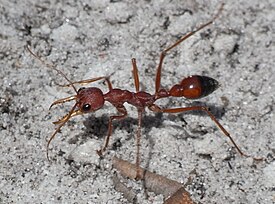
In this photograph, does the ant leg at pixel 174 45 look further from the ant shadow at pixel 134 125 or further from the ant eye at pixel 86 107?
the ant eye at pixel 86 107

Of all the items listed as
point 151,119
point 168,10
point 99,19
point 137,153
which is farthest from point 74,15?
point 137,153

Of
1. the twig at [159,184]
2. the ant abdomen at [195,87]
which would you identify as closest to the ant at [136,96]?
the ant abdomen at [195,87]

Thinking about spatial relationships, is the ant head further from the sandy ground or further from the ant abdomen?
the ant abdomen

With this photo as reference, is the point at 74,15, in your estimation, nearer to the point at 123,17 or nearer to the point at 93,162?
the point at 123,17

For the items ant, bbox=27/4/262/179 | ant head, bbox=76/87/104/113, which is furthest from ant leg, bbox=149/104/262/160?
ant head, bbox=76/87/104/113

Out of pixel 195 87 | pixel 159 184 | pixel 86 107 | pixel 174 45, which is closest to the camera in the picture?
pixel 159 184

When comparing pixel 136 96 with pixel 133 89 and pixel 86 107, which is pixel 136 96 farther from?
pixel 86 107

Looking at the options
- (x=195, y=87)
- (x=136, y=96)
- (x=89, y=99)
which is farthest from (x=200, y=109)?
(x=89, y=99)
